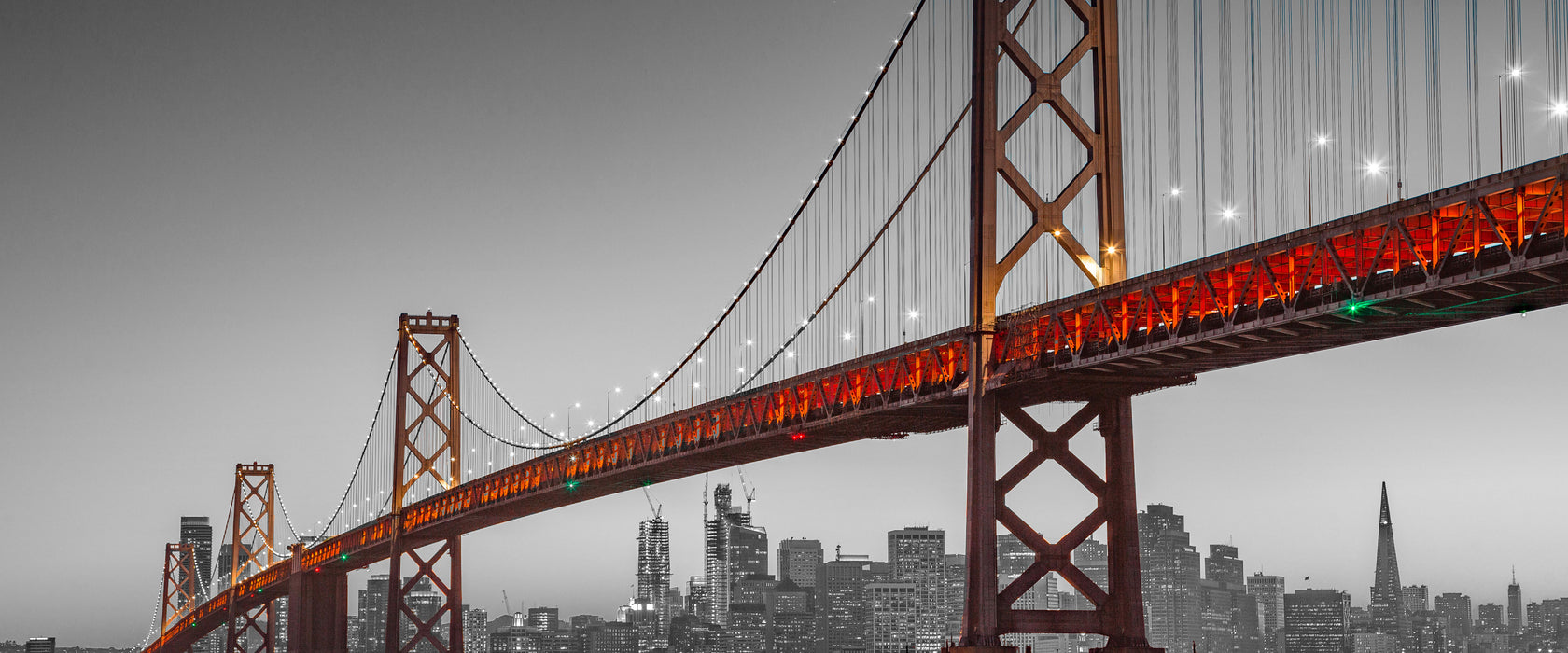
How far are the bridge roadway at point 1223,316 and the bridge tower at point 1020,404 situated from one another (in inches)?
28.1

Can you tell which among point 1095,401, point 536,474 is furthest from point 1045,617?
point 536,474

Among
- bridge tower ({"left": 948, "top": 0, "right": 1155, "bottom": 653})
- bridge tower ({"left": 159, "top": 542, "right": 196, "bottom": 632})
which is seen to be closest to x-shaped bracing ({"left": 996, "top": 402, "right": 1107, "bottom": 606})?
bridge tower ({"left": 948, "top": 0, "right": 1155, "bottom": 653})

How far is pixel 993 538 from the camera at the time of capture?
129 ft

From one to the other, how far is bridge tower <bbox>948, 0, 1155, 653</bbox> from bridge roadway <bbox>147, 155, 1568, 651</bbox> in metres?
0.71

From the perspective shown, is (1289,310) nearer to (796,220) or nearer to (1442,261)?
(1442,261)

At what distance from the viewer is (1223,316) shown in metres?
34.2

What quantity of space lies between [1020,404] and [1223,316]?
24.6 ft

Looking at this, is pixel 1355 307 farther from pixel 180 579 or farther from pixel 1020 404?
pixel 180 579

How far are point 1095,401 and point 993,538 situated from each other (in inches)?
140

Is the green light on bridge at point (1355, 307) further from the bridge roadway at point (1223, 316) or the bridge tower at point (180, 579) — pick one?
the bridge tower at point (180, 579)

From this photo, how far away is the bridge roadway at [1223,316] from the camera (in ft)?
94.7

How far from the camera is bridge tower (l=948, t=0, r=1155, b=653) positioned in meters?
39.2

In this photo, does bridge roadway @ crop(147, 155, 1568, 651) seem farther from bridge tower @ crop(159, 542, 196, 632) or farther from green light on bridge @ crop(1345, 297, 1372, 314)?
bridge tower @ crop(159, 542, 196, 632)

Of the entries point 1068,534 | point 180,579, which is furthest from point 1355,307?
point 180,579
